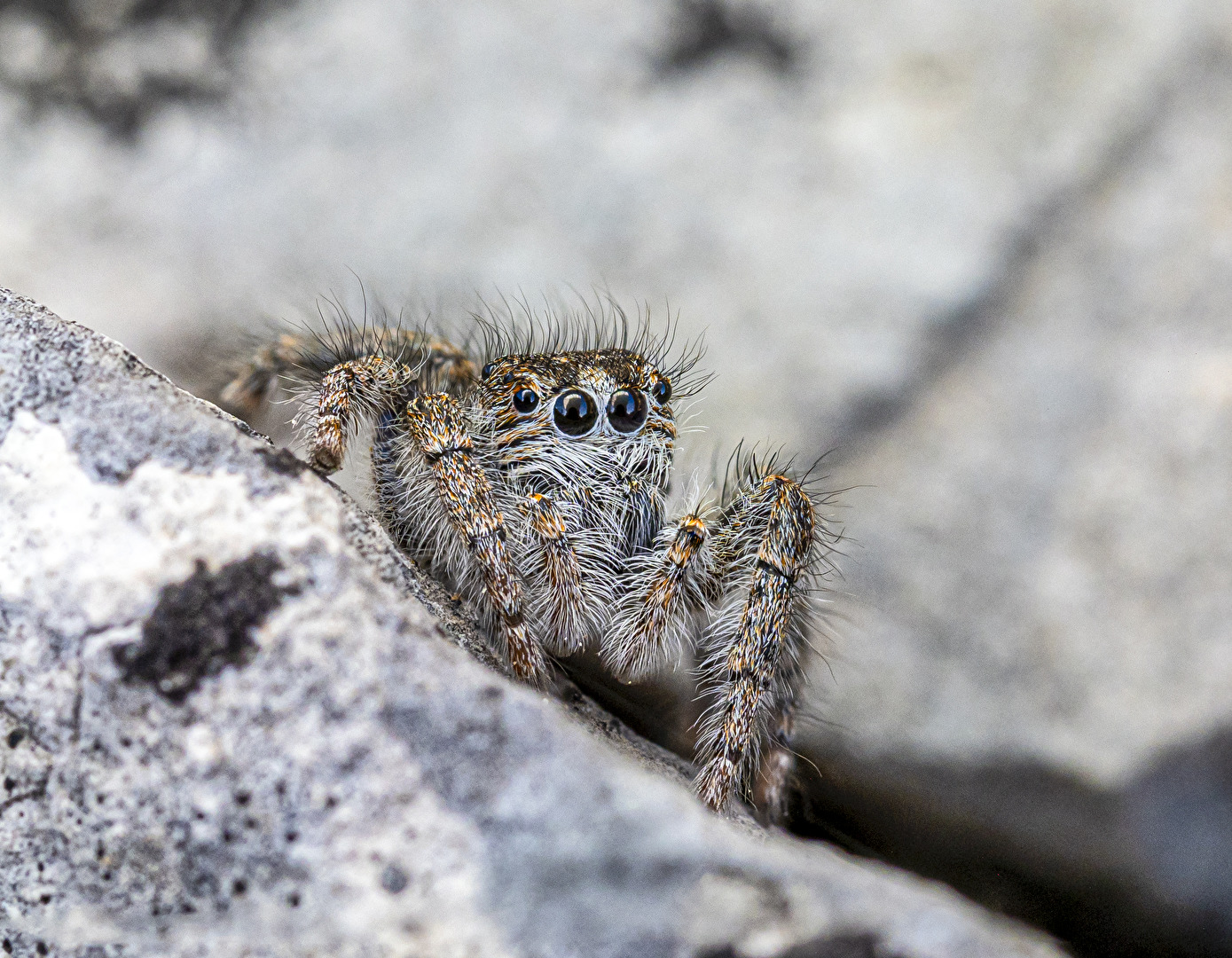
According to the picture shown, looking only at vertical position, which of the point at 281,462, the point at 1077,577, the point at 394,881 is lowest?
the point at 394,881

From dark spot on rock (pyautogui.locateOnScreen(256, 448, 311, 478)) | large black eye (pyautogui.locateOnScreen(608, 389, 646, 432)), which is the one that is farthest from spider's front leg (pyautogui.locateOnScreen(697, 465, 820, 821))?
dark spot on rock (pyautogui.locateOnScreen(256, 448, 311, 478))

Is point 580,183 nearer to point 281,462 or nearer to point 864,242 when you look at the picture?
point 864,242

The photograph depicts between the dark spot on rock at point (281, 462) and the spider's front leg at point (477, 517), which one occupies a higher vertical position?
the spider's front leg at point (477, 517)

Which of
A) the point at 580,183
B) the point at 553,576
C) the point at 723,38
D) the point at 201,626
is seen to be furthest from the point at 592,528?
the point at 723,38

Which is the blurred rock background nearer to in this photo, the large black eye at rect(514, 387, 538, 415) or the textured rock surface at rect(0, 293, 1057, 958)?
the large black eye at rect(514, 387, 538, 415)

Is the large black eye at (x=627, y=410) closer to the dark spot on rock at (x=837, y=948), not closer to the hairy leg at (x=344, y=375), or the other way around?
the hairy leg at (x=344, y=375)

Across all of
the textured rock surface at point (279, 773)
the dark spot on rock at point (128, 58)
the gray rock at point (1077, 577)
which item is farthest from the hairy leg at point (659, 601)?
the dark spot on rock at point (128, 58)
